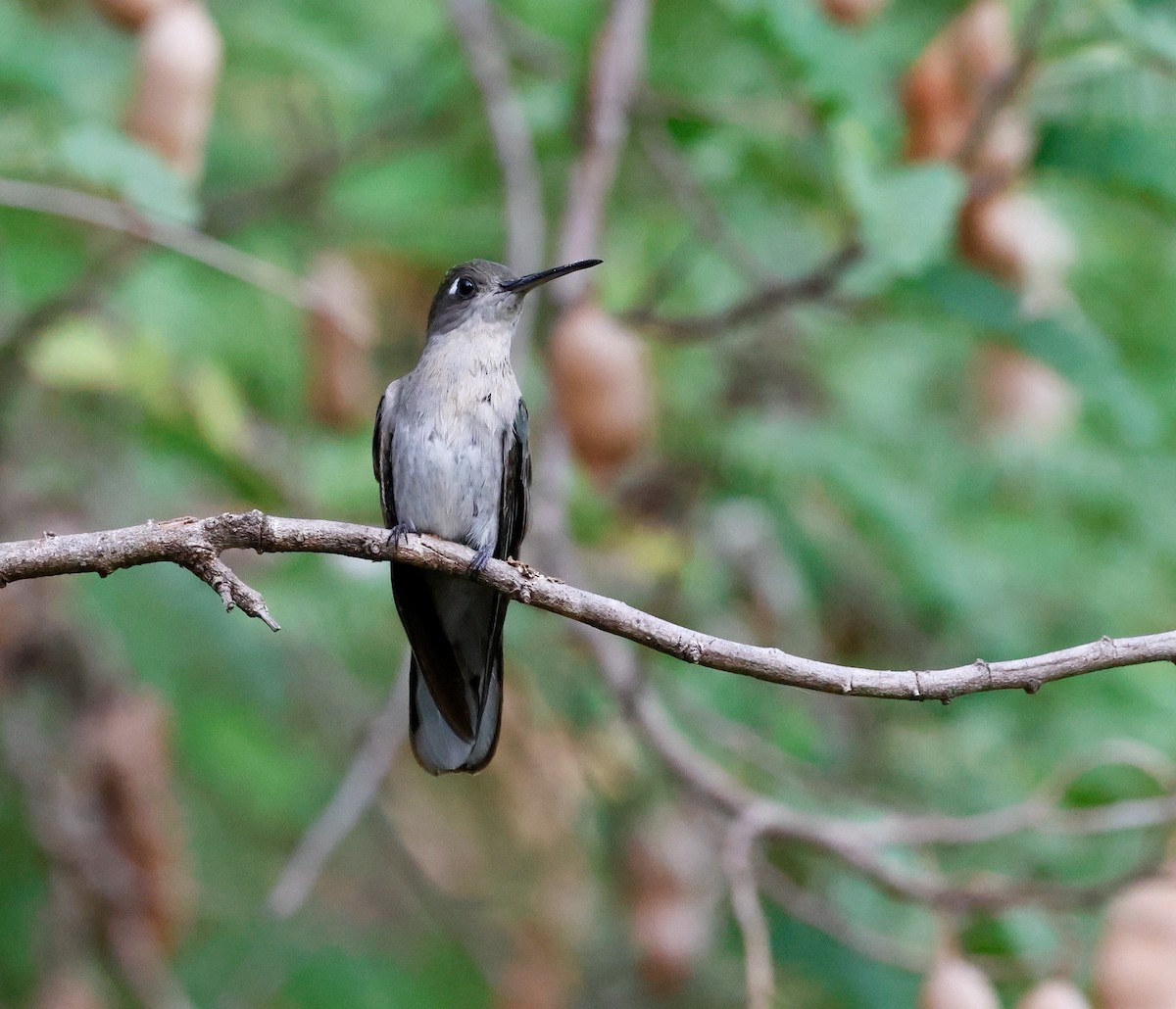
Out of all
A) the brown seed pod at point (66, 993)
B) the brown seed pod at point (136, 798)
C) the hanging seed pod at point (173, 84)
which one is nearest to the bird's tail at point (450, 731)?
the brown seed pod at point (136, 798)

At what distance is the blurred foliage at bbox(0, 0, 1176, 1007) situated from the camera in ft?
17.1

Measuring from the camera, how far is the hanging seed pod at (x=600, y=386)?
469 centimetres

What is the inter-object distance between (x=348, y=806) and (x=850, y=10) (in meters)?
2.99

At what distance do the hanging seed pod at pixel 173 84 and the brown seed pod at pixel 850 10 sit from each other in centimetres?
197

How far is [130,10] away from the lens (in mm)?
5016

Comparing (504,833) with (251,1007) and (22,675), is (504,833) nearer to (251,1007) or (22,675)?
(251,1007)

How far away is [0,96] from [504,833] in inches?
171

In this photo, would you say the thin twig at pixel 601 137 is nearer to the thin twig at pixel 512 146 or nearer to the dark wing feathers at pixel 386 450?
the thin twig at pixel 512 146

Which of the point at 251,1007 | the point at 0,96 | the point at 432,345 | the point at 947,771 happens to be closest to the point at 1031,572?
the point at 947,771

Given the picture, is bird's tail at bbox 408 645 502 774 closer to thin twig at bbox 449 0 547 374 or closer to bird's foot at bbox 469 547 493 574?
bird's foot at bbox 469 547 493 574

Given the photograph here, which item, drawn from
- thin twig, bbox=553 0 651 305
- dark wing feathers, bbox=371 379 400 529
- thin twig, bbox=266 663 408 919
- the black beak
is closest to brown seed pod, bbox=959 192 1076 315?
thin twig, bbox=553 0 651 305

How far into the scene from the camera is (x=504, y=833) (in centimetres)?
822

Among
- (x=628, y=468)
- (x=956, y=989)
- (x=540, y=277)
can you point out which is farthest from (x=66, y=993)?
(x=956, y=989)

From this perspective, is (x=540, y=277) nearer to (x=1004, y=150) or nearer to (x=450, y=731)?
(x=450, y=731)
